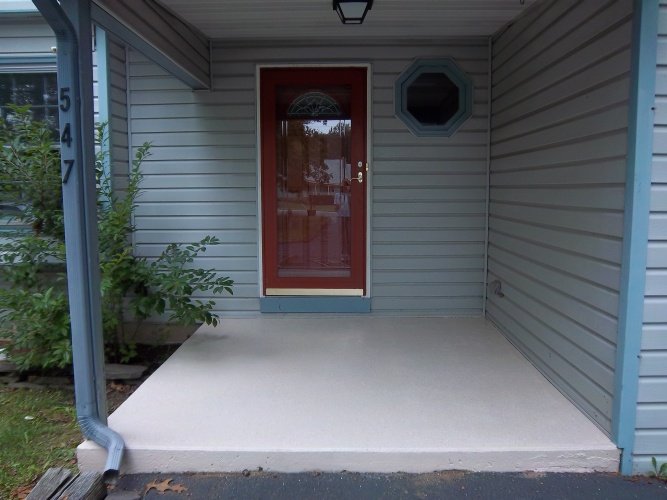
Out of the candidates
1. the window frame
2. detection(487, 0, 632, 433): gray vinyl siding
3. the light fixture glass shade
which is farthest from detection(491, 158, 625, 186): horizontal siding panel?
the window frame

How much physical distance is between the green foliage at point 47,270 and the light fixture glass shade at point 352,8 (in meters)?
1.73

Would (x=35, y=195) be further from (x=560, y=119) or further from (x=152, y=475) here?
(x=560, y=119)

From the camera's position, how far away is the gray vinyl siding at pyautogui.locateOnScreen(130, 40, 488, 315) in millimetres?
4598

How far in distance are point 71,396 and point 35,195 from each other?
1.37 m

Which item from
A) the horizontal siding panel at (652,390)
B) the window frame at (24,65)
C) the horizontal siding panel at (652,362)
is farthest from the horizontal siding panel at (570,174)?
the window frame at (24,65)

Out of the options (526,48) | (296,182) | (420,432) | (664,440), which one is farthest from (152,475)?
(526,48)

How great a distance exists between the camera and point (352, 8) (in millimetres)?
3324

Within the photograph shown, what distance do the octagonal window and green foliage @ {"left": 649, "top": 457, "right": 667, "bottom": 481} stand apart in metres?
2.94

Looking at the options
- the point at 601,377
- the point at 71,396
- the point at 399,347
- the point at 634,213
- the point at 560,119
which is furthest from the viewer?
the point at 399,347

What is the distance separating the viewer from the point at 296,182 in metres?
4.75

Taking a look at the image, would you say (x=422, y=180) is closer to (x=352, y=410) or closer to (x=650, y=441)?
(x=352, y=410)

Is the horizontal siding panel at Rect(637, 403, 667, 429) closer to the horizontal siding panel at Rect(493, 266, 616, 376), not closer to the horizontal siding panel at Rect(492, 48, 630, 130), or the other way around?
the horizontal siding panel at Rect(493, 266, 616, 376)

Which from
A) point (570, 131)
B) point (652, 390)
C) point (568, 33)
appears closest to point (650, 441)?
point (652, 390)

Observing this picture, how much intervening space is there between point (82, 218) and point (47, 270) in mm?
1760
